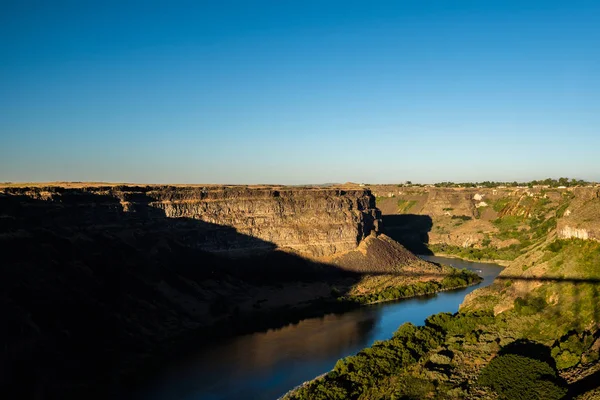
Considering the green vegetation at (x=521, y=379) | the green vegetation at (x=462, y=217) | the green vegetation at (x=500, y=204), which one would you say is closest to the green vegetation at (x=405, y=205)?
the green vegetation at (x=462, y=217)

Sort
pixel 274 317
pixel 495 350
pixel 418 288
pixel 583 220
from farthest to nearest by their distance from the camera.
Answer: pixel 418 288 < pixel 274 317 < pixel 583 220 < pixel 495 350

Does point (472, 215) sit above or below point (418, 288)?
above

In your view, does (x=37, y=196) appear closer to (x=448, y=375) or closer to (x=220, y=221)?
(x=220, y=221)

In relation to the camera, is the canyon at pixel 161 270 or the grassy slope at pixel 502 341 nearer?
the grassy slope at pixel 502 341

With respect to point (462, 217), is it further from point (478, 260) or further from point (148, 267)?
point (148, 267)

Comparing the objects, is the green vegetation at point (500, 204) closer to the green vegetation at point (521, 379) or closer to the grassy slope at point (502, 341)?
the grassy slope at point (502, 341)

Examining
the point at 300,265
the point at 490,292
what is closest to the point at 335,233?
the point at 300,265

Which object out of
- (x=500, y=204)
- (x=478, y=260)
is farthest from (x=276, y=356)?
(x=500, y=204)
